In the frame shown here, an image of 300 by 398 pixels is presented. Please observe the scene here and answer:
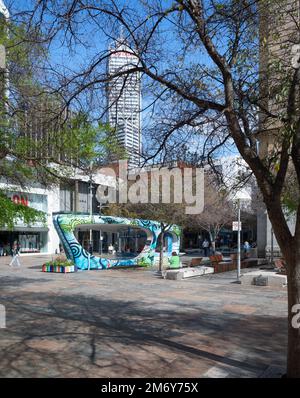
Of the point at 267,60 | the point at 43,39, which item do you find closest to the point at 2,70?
the point at 43,39

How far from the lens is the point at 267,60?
26.5 ft

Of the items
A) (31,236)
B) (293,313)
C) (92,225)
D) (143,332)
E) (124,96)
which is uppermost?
(124,96)

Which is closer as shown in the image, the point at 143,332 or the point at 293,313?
the point at 293,313

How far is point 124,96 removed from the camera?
8781mm

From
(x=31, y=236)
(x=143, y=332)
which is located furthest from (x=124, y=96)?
(x=31, y=236)

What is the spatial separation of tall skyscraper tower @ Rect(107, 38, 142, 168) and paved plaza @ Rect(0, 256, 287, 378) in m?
3.58

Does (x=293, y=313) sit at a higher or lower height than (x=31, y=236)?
lower

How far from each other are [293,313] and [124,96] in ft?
16.3

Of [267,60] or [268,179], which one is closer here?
[268,179]

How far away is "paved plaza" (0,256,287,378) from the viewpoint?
22.7ft

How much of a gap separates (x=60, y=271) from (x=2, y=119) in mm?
13118

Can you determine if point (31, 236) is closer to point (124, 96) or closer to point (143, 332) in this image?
point (143, 332)

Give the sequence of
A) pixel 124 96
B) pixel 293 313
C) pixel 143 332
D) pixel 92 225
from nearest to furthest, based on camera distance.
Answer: pixel 293 313 < pixel 124 96 < pixel 143 332 < pixel 92 225

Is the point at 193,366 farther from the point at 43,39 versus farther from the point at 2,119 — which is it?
the point at 2,119
